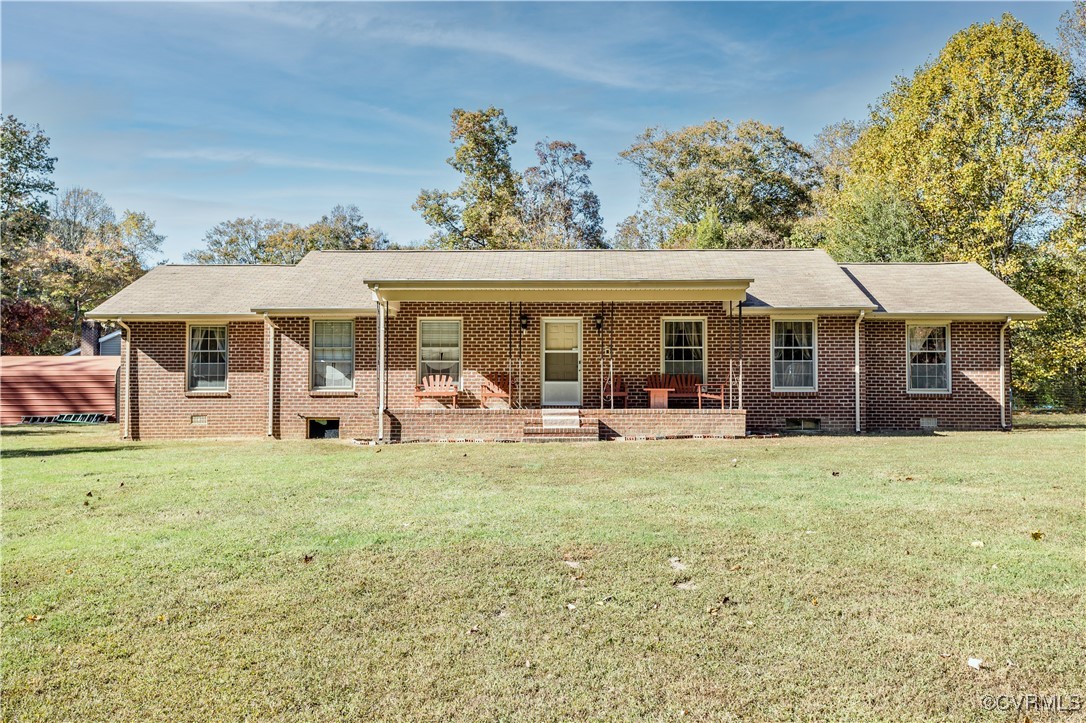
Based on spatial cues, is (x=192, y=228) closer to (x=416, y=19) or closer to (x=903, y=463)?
(x=416, y=19)

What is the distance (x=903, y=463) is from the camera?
9.80 metres

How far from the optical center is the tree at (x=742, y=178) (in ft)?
128

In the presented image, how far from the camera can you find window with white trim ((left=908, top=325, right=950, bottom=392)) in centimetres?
1658

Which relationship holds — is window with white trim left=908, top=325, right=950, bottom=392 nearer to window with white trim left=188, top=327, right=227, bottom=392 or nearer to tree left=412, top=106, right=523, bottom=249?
window with white trim left=188, top=327, right=227, bottom=392

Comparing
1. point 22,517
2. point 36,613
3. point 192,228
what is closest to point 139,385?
point 22,517

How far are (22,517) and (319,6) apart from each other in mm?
8855

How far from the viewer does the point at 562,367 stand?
1612cm

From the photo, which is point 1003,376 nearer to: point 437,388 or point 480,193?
point 437,388

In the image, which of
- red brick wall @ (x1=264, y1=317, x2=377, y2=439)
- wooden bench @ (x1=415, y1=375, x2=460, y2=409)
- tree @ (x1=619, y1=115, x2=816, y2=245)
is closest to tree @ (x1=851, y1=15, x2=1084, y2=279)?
tree @ (x1=619, y1=115, x2=816, y2=245)

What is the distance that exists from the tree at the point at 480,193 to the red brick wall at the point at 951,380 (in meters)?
23.0

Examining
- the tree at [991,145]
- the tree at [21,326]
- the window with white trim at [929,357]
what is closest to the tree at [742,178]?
the tree at [991,145]

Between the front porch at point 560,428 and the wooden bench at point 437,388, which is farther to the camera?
the wooden bench at point 437,388

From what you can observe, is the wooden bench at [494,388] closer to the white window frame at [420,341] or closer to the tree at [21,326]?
the white window frame at [420,341]

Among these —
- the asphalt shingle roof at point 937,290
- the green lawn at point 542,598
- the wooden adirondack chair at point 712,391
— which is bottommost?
the green lawn at point 542,598
